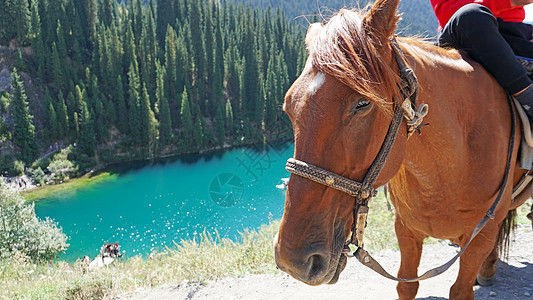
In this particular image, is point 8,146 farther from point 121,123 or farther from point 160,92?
point 160,92

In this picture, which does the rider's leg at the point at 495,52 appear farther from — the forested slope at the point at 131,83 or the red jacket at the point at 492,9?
the forested slope at the point at 131,83

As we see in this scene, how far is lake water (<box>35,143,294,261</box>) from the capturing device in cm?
2341

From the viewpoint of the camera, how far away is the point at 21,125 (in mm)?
40375

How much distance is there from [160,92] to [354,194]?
5278 cm

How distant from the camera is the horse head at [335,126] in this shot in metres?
1.40

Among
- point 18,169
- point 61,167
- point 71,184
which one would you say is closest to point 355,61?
point 71,184

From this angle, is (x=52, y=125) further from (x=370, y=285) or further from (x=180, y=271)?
(x=370, y=285)

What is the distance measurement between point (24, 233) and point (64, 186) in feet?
69.2

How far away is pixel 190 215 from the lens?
26.4 metres

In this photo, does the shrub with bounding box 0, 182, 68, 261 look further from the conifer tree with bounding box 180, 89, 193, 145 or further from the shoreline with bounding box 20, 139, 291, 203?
the conifer tree with bounding box 180, 89, 193, 145

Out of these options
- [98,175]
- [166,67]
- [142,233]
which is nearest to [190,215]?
[142,233]

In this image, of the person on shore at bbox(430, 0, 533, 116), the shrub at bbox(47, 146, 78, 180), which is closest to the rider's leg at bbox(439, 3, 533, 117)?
the person on shore at bbox(430, 0, 533, 116)

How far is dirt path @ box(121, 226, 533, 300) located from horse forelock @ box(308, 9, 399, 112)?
326 centimetres

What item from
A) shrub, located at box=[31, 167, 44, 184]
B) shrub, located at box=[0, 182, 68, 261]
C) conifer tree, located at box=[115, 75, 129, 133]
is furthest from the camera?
conifer tree, located at box=[115, 75, 129, 133]
